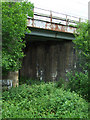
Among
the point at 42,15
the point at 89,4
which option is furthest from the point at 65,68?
the point at 89,4

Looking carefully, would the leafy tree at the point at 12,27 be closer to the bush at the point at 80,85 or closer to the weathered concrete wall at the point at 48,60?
the bush at the point at 80,85

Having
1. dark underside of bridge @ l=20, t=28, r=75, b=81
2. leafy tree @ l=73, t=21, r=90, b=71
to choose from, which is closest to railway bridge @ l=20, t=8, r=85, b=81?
dark underside of bridge @ l=20, t=28, r=75, b=81

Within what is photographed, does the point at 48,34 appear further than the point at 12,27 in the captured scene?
Yes

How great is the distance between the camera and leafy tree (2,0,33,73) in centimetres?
905

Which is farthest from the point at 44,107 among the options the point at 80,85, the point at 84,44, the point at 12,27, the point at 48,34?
the point at 48,34

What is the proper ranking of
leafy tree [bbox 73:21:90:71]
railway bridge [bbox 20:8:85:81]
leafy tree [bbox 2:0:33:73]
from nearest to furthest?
leafy tree [bbox 2:0:33:73]
leafy tree [bbox 73:21:90:71]
railway bridge [bbox 20:8:85:81]

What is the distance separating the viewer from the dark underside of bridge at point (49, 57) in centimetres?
1848

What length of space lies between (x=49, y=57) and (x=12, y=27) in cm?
1199

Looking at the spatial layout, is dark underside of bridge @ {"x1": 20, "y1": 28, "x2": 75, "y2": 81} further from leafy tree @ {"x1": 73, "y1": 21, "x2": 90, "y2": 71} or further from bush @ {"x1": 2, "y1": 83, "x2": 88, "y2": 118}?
bush @ {"x1": 2, "y1": 83, "x2": 88, "y2": 118}

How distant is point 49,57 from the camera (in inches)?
819

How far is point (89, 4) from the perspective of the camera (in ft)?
27.6

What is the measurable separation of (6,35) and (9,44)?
0.52 meters

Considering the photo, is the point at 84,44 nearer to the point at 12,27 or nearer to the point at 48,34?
the point at 12,27

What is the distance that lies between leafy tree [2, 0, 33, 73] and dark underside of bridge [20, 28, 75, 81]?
6.76 m
